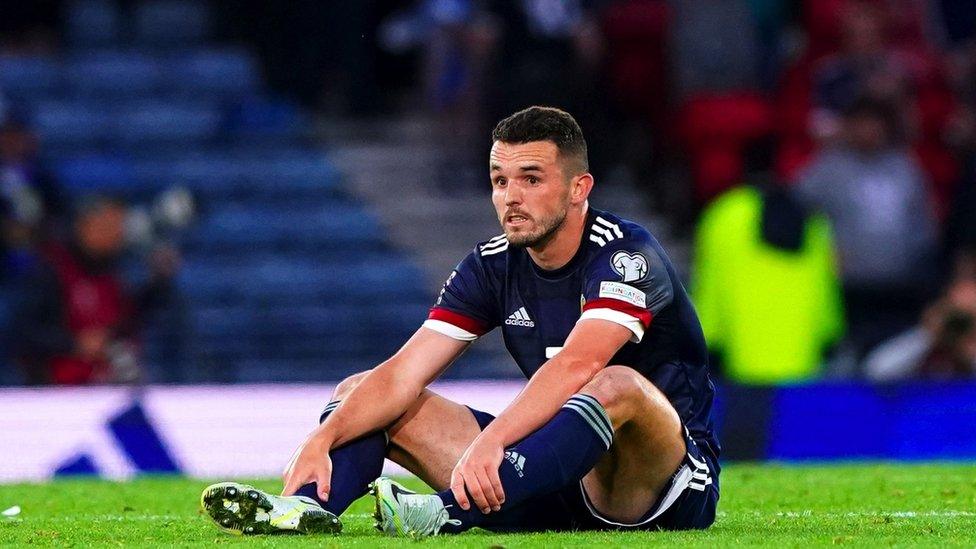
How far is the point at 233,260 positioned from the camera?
1343 cm

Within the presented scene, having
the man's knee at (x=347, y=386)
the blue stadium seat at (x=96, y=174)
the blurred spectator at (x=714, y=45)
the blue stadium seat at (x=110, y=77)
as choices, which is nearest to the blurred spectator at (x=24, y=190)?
the blue stadium seat at (x=96, y=174)

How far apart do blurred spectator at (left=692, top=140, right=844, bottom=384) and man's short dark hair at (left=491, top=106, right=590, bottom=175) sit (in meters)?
5.40

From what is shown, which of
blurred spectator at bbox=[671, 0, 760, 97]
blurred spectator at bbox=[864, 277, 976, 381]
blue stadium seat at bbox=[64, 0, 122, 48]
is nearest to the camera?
blurred spectator at bbox=[864, 277, 976, 381]

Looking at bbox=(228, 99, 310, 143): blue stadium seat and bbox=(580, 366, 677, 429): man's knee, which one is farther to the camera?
bbox=(228, 99, 310, 143): blue stadium seat

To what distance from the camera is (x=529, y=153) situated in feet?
18.5

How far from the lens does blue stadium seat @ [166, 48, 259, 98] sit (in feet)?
47.3

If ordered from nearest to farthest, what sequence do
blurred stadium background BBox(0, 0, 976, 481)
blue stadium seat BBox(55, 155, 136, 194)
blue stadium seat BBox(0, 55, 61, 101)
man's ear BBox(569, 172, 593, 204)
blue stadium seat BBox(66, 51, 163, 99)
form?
man's ear BBox(569, 172, 593, 204) → blurred stadium background BBox(0, 0, 976, 481) → blue stadium seat BBox(55, 155, 136, 194) → blue stadium seat BBox(0, 55, 61, 101) → blue stadium seat BBox(66, 51, 163, 99)

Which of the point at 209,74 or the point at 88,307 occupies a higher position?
the point at 209,74

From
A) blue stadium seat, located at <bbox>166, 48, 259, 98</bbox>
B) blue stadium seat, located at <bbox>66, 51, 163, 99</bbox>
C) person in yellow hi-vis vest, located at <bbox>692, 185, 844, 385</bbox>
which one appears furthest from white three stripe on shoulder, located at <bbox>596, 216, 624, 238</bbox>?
blue stadium seat, located at <bbox>66, 51, 163, 99</bbox>

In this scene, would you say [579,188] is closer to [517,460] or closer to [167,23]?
[517,460]

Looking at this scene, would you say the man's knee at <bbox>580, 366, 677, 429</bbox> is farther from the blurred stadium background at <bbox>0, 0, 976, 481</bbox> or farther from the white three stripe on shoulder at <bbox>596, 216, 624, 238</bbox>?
the blurred stadium background at <bbox>0, 0, 976, 481</bbox>

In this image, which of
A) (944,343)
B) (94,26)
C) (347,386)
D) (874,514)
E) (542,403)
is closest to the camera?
(542,403)

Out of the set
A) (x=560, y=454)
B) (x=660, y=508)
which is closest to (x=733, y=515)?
(x=660, y=508)

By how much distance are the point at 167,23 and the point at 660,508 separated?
32.5 feet
